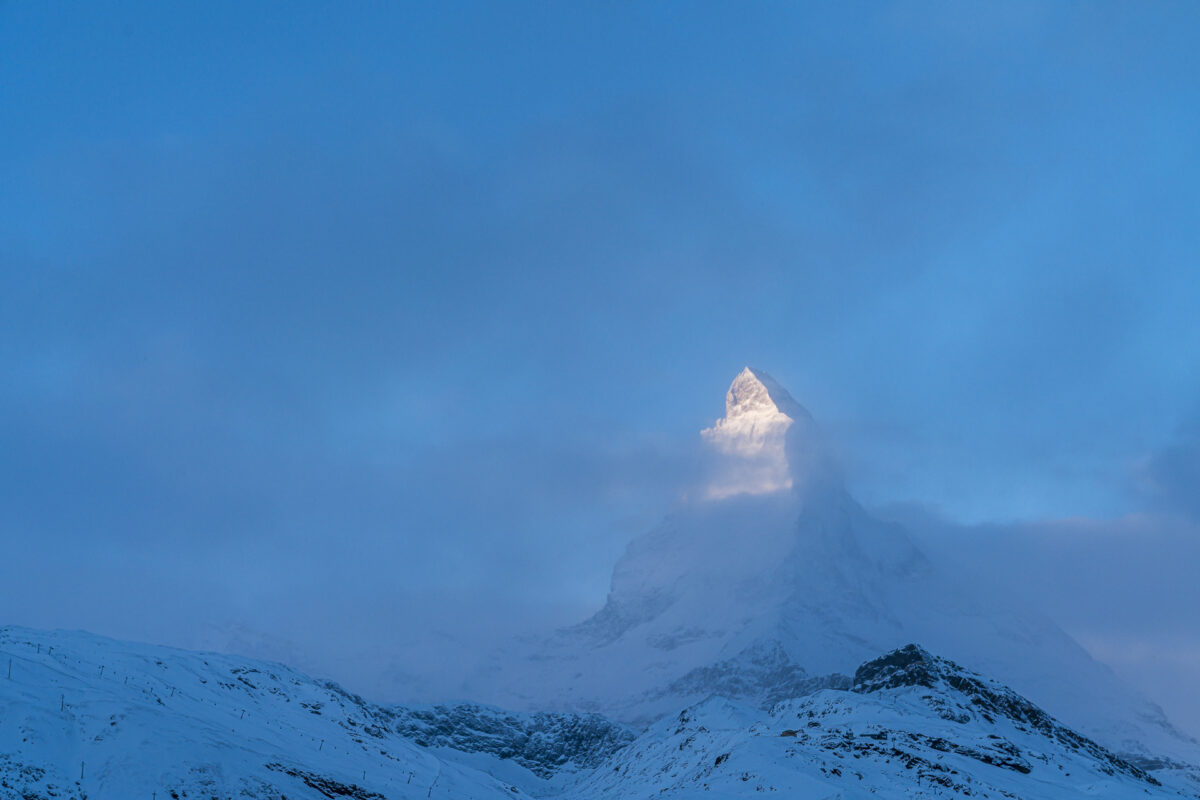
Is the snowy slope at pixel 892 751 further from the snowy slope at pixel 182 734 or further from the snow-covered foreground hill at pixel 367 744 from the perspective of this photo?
the snowy slope at pixel 182 734

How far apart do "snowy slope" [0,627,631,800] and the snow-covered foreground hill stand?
0.30ft

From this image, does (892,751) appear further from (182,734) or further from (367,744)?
(182,734)

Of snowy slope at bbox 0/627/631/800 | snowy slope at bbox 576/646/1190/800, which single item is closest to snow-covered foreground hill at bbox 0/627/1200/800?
snowy slope at bbox 0/627/631/800

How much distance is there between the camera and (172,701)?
40.7m

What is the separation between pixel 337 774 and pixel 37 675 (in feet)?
→ 41.6

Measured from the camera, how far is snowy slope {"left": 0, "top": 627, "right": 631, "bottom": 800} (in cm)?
2914

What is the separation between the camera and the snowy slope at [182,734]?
29.1 metres

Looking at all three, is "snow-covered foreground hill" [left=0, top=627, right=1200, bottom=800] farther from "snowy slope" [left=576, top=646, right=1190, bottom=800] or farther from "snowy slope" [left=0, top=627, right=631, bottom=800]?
"snowy slope" [left=576, top=646, right=1190, bottom=800]

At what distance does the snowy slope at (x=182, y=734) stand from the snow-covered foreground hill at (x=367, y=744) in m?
0.09

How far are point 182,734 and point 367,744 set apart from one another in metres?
18.5

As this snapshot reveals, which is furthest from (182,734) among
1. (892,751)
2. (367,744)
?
(892,751)

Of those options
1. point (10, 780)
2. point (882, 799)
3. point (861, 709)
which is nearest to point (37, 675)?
point (10, 780)

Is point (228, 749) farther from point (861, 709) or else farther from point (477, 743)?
point (477, 743)

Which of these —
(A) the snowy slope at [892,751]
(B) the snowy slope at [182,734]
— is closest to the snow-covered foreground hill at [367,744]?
(B) the snowy slope at [182,734]
